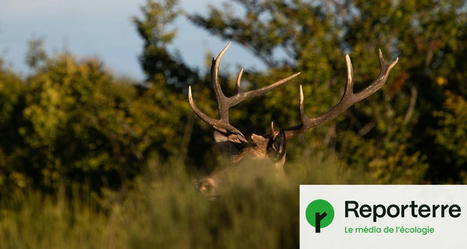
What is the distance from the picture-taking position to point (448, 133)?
1250cm

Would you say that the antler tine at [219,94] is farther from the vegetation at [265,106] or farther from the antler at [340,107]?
the vegetation at [265,106]

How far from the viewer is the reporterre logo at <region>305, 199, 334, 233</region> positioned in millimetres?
5035

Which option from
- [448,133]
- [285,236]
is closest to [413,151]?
[448,133]

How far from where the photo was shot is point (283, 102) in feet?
39.2

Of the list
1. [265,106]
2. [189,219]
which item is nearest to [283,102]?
[265,106]

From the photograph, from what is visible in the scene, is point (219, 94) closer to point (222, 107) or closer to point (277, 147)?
point (222, 107)

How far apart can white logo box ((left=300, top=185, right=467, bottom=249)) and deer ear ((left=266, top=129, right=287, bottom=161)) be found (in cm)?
176

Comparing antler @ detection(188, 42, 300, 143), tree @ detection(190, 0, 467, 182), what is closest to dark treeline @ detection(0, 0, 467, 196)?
tree @ detection(190, 0, 467, 182)

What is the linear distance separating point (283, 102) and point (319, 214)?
686cm

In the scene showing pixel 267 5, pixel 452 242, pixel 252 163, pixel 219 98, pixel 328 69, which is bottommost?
pixel 452 242

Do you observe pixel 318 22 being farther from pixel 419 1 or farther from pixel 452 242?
pixel 452 242

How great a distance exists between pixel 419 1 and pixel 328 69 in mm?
1992

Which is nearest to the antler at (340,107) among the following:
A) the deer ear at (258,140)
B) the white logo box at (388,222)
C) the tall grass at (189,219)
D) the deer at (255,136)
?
the deer at (255,136)

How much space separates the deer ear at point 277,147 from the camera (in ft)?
23.5
